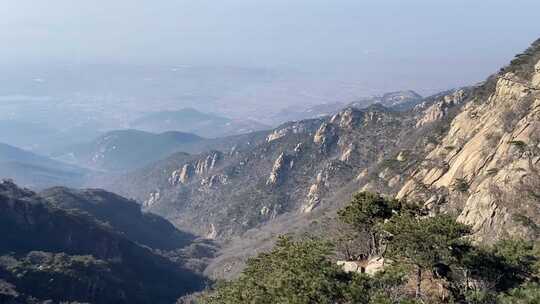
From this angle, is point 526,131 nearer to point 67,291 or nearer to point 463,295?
point 463,295

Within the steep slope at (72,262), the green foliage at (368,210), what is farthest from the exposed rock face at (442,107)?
the green foliage at (368,210)

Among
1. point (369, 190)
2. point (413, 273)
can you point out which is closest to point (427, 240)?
point (413, 273)

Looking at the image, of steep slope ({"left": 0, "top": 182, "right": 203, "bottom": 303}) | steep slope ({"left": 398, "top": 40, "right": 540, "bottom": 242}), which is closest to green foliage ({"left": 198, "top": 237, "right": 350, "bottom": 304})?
steep slope ({"left": 398, "top": 40, "right": 540, "bottom": 242})

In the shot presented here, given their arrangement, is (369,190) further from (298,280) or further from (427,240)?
(298,280)

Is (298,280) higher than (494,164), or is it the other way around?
(298,280)

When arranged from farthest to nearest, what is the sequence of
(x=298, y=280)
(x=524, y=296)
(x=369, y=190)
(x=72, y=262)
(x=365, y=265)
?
(x=72, y=262) → (x=369, y=190) → (x=365, y=265) → (x=298, y=280) → (x=524, y=296)

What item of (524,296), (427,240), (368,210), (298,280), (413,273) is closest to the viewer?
(524,296)

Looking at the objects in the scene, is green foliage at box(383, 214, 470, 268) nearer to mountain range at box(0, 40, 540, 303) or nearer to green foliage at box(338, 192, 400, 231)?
mountain range at box(0, 40, 540, 303)
